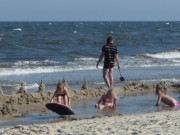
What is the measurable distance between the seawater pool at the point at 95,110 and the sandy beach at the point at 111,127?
2.89ft

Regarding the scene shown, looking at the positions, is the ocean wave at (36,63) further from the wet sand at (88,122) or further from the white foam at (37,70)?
the wet sand at (88,122)

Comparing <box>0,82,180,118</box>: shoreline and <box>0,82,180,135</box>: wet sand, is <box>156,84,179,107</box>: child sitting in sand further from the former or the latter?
<box>0,82,180,118</box>: shoreline

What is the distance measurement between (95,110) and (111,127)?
2874 mm

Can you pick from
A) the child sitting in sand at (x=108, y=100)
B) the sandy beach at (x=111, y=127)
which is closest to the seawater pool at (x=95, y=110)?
the child sitting in sand at (x=108, y=100)

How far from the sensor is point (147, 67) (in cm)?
2619

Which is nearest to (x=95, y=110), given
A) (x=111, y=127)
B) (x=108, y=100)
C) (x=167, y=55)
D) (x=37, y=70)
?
(x=108, y=100)

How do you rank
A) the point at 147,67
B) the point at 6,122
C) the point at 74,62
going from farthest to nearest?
the point at 74,62
the point at 147,67
the point at 6,122

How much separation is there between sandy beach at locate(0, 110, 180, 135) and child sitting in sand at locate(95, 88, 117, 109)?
1758 millimetres

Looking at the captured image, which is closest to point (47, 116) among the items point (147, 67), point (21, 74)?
point (21, 74)

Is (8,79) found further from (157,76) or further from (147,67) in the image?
(147,67)

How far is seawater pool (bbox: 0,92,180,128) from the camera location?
1123 centimetres

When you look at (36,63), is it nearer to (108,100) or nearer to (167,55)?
(167,55)

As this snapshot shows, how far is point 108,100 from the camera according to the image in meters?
13.1

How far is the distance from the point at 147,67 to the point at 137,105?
12.8 metres
